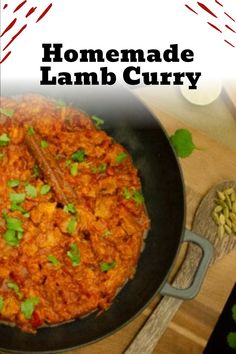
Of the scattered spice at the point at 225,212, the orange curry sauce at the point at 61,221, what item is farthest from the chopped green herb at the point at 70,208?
the scattered spice at the point at 225,212

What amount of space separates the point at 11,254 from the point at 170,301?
0.92 meters

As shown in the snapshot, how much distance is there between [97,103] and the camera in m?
2.86

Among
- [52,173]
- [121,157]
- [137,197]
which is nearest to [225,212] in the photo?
[137,197]

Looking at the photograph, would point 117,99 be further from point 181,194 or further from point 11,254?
point 11,254

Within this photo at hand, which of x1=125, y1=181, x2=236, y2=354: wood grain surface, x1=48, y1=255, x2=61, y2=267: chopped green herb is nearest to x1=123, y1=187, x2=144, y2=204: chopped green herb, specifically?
x1=125, y1=181, x2=236, y2=354: wood grain surface

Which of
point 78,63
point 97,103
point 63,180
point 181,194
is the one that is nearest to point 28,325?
point 63,180

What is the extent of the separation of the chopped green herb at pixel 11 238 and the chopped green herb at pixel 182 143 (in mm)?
1090

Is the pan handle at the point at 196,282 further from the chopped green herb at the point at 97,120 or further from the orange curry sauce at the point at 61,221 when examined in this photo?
the chopped green herb at the point at 97,120

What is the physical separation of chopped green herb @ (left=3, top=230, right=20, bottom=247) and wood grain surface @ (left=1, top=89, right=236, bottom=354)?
719mm

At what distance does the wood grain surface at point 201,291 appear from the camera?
2.70 metres

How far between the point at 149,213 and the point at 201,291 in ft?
1.79

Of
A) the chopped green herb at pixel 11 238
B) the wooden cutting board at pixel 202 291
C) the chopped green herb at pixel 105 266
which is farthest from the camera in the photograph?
the wooden cutting board at pixel 202 291

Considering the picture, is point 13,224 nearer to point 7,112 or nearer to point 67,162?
point 67,162

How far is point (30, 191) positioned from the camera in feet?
8.02
